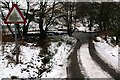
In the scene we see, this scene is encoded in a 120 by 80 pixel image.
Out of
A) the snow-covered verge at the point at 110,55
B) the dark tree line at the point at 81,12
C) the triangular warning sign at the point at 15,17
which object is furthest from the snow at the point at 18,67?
the dark tree line at the point at 81,12

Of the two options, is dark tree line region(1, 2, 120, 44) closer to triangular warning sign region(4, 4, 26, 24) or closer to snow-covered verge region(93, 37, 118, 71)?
snow-covered verge region(93, 37, 118, 71)

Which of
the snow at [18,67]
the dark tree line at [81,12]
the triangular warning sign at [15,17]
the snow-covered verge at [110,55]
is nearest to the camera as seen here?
the snow at [18,67]

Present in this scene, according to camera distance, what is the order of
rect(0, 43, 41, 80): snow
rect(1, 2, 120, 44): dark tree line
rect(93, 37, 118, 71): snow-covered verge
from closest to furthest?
rect(0, 43, 41, 80): snow
rect(93, 37, 118, 71): snow-covered verge
rect(1, 2, 120, 44): dark tree line

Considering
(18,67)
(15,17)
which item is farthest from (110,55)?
(15,17)

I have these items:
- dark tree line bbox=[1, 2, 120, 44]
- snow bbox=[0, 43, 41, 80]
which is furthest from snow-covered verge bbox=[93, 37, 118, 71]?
dark tree line bbox=[1, 2, 120, 44]

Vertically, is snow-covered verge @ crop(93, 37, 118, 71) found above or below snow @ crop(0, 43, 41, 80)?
below

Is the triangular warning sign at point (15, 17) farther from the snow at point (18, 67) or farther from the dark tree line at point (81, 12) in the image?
the dark tree line at point (81, 12)

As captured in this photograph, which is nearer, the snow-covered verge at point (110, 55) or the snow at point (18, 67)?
the snow at point (18, 67)

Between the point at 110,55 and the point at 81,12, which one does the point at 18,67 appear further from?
the point at 81,12

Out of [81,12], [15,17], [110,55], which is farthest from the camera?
[81,12]

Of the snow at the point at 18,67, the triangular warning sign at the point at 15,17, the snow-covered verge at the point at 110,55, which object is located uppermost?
the triangular warning sign at the point at 15,17

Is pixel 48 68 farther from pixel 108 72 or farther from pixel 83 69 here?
pixel 108 72

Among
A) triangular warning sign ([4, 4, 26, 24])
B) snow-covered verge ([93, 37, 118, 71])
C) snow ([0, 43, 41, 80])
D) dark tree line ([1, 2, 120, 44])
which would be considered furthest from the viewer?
dark tree line ([1, 2, 120, 44])

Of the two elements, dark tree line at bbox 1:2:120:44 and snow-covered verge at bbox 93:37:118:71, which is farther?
dark tree line at bbox 1:2:120:44
